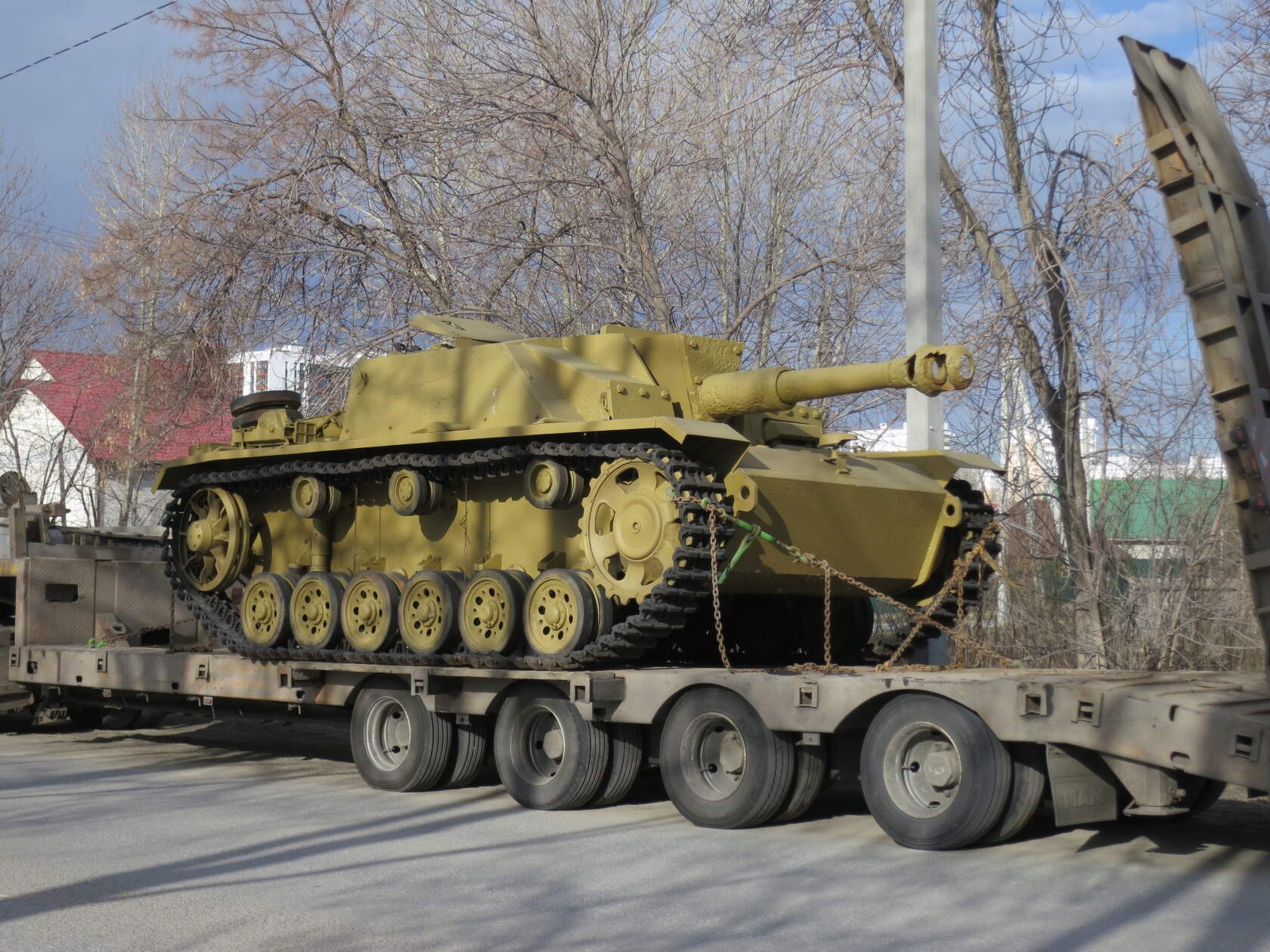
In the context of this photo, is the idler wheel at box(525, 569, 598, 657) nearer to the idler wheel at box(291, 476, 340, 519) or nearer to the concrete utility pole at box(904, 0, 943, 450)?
the idler wheel at box(291, 476, 340, 519)

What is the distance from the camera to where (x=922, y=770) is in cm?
902

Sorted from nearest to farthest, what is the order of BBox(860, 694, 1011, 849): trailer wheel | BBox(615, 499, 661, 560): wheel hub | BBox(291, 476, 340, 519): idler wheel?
BBox(860, 694, 1011, 849): trailer wheel < BBox(615, 499, 661, 560): wheel hub < BBox(291, 476, 340, 519): idler wheel

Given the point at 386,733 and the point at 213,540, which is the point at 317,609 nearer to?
the point at 386,733

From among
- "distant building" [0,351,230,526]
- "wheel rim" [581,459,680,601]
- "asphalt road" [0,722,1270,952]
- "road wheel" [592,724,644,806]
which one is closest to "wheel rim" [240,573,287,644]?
"asphalt road" [0,722,1270,952]

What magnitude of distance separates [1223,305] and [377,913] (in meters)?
4.90

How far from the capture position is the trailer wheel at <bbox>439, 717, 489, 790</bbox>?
39.3 ft

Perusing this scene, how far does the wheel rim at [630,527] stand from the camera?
10906 mm

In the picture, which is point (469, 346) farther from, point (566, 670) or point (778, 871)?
point (778, 871)

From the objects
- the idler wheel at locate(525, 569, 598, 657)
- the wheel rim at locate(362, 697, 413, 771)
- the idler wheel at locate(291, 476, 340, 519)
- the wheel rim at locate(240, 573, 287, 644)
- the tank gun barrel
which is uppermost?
the tank gun barrel

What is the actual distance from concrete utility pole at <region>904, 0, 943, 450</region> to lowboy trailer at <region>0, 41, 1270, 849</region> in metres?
3.59

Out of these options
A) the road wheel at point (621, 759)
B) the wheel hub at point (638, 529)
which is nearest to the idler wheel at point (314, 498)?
the wheel hub at point (638, 529)

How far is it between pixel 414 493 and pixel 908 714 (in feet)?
16.6

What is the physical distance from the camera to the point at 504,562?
12.6 meters

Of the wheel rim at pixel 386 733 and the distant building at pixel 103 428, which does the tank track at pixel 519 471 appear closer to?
the wheel rim at pixel 386 733
